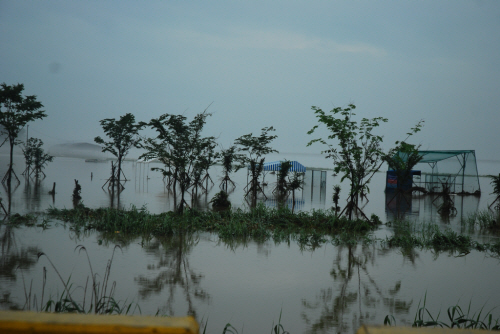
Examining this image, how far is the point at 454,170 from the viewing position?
2734cm

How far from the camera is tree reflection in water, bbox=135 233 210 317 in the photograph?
5.44 metres

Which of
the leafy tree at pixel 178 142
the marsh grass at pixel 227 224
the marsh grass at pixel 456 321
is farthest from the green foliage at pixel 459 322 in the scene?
the leafy tree at pixel 178 142

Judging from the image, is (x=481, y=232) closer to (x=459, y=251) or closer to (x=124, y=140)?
(x=459, y=251)

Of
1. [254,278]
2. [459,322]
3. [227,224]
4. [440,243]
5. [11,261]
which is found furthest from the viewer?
[227,224]

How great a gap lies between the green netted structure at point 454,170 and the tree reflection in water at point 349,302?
836 inches

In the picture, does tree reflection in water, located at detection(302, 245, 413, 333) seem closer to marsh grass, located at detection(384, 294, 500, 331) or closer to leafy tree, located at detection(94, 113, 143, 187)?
marsh grass, located at detection(384, 294, 500, 331)

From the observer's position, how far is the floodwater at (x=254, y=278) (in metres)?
5.15

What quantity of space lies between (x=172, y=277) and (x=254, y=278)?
1.19m

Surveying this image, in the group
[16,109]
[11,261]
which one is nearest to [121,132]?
[16,109]

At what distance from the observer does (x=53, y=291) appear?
5523 millimetres

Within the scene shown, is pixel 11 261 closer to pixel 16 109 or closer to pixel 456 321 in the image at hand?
pixel 456 321

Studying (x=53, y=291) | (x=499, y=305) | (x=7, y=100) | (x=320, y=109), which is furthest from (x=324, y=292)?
(x=7, y=100)

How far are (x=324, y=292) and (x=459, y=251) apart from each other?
455 cm

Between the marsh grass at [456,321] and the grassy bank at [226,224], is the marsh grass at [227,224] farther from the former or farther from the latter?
the marsh grass at [456,321]
